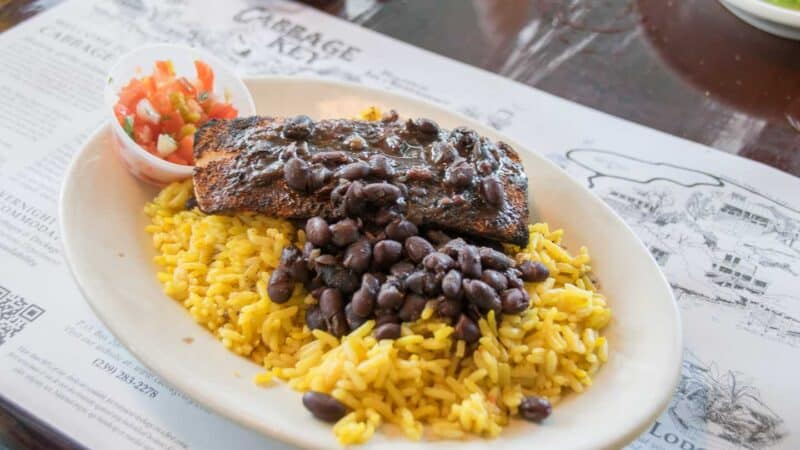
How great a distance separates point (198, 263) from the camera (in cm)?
230

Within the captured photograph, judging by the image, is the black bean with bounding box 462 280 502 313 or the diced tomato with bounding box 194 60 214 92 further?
the diced tomato with bounding box 194 60 214 92

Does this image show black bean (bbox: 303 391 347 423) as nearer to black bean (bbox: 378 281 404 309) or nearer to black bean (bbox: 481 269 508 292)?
black bean (bbox: 378 281 404 309)

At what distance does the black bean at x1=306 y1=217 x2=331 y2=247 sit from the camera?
216 cm

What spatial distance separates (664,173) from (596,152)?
1.01 ft

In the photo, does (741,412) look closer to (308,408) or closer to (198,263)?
(308,408)

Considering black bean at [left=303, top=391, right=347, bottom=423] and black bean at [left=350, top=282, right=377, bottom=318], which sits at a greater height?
black bean at [left=350, top=282, right=377, bottom=318]

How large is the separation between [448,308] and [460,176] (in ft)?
1.59

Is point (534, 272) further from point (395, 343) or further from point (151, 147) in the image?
point (151, 147)

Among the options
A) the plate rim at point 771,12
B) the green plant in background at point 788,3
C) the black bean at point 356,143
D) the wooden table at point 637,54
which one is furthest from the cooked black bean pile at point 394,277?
the green plant in background at point 788,3

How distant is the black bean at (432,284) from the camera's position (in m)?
2.04

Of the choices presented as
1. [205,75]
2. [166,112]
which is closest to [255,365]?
[166,112]

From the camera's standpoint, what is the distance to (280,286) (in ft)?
7.09

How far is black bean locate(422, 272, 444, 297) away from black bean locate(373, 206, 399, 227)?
245mm

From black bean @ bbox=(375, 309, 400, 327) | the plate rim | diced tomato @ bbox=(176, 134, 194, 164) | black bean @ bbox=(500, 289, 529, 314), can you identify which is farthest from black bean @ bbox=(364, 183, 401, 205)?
the plate rim
